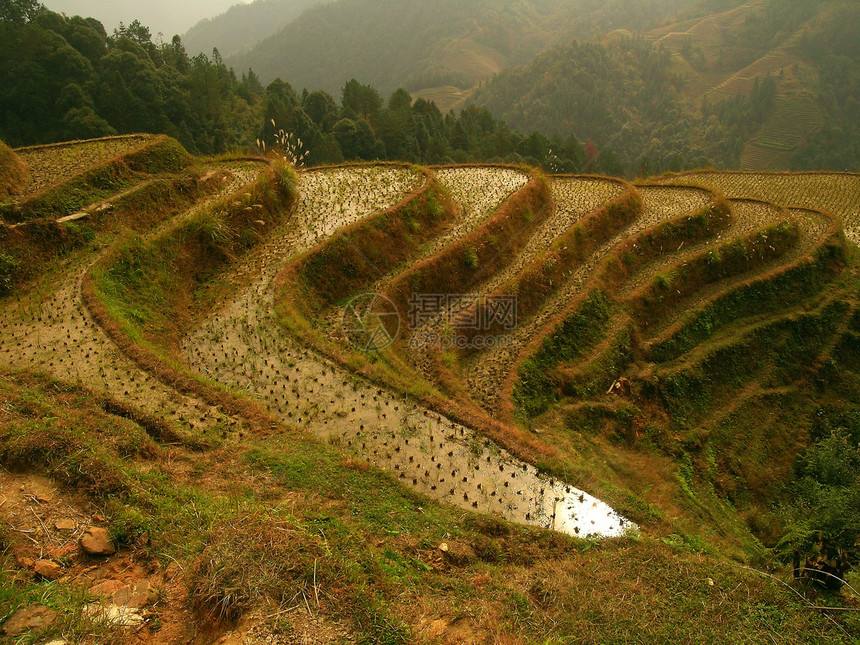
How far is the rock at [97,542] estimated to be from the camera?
14.3 feet

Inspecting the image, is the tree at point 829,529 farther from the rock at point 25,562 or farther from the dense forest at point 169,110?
the dense forest at point 169,110

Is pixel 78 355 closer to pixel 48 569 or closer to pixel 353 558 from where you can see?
pixel 48 569

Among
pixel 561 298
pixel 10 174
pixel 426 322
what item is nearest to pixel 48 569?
pixel 426 322

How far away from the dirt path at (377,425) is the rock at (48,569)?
3.95 m

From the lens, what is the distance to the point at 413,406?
8.80 m

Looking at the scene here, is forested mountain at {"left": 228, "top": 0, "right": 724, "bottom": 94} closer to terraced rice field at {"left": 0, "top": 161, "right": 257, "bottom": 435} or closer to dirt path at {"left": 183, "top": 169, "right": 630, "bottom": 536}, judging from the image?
dirt path at {"left": 183, "top": 169, "right": 630, "bottom": 536}

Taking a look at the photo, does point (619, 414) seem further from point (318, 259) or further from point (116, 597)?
point (116, 597)

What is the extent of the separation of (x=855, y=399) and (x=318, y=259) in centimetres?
1556

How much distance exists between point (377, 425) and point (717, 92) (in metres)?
120

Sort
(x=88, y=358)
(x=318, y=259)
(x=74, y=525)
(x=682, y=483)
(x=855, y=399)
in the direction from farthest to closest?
(x=855, y=399) → (x=318, y=259) → (x=682, y=483) → (x=88, y=358) → (x=74, y=525)

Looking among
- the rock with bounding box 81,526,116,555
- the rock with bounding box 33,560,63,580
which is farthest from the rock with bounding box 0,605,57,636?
the rock with bounding box 81,526,116,555

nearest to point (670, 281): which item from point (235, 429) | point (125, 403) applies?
point (235, 429)

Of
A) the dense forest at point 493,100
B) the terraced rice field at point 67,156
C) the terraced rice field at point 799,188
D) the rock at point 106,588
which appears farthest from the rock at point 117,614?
the dense forest at point 493,100

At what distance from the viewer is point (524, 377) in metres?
10.9
